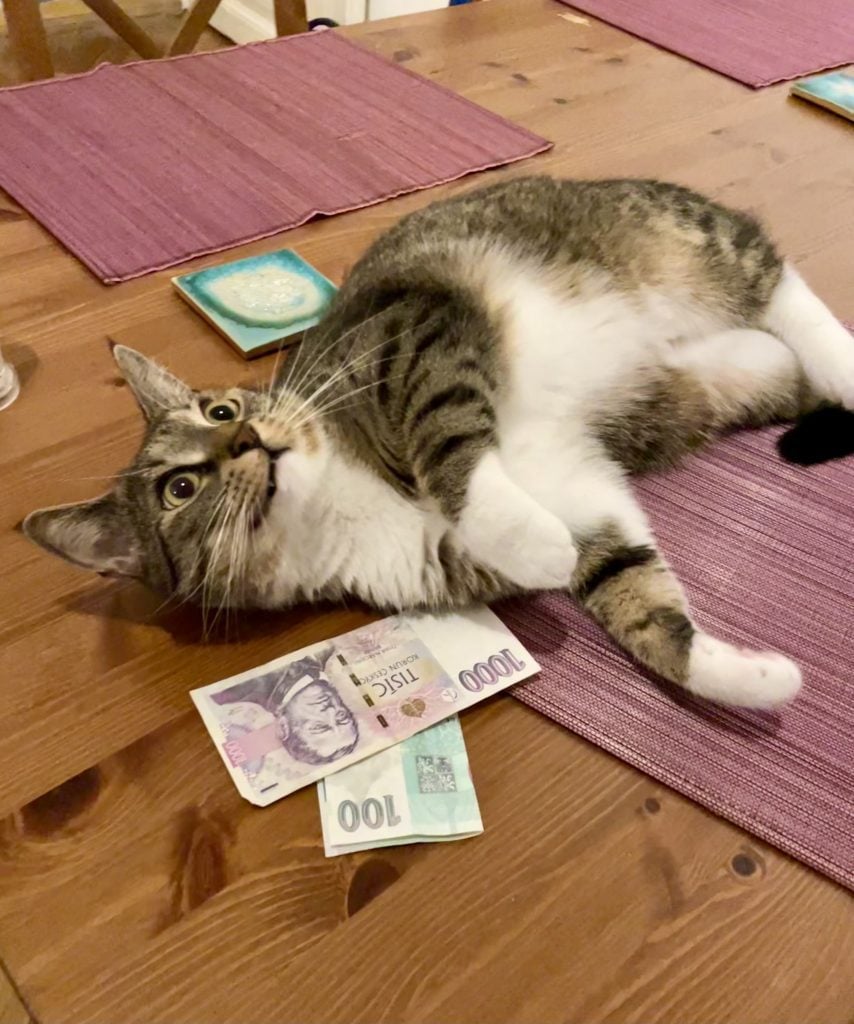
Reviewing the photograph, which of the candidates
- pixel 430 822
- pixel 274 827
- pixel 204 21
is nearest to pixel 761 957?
pixel 430 822

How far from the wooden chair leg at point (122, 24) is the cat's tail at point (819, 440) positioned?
281 centimetres

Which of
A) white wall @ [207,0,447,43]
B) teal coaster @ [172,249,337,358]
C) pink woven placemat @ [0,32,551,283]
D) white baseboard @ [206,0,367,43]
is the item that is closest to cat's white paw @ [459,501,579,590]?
teal coaster @ [172,249,337,358]

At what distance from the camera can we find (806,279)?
1779 millimetres

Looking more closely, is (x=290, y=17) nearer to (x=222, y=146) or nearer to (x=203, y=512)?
(x=222, y=146)

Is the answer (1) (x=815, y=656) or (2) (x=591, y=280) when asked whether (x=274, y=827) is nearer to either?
(1) (x=815, y=656)

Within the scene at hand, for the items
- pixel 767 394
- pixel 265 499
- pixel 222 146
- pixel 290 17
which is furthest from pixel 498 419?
pixel 290 17

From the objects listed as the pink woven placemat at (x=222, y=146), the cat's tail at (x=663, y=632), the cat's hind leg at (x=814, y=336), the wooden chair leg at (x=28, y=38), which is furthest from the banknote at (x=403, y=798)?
the wooden chair leg at (x=28, y=38)

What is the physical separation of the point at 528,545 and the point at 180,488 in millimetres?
467

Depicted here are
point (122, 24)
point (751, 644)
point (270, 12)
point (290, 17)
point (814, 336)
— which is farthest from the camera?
point (270, 12)

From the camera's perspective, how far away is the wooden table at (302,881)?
792 mm

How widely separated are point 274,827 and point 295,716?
137 mm

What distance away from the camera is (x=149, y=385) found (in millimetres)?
1238

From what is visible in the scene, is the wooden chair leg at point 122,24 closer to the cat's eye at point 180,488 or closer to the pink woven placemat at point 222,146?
the pink woven placemat at point 222,146

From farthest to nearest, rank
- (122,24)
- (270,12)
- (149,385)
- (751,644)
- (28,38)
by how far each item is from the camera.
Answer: (270,12) → (122,24) → (28,38) → (149,385) → (751,644)
